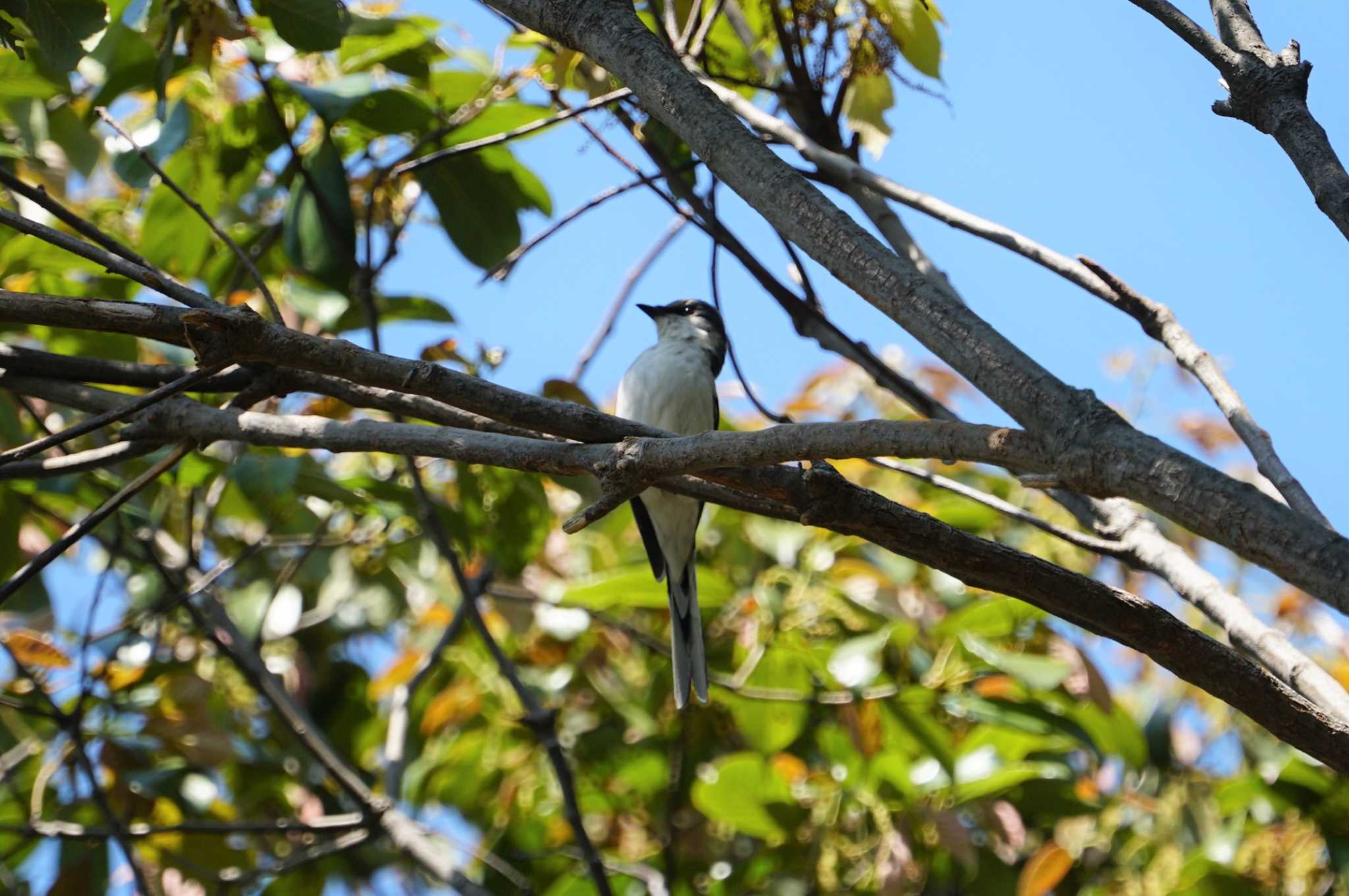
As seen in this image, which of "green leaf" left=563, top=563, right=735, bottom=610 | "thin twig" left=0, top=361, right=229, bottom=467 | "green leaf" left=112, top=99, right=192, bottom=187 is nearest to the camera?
"thin twig" left=0, top=361, right=229, bottom=467

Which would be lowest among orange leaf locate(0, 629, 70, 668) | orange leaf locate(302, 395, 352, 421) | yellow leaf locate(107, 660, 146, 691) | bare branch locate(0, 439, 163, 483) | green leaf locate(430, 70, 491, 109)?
bare branch locate(0, 439, 163, 483)

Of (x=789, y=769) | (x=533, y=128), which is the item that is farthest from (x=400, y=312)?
(x=789, y=769)

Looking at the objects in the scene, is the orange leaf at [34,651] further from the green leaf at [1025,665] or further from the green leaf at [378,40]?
the green leaf at [1025,665]

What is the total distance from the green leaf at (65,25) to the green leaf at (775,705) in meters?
2.60

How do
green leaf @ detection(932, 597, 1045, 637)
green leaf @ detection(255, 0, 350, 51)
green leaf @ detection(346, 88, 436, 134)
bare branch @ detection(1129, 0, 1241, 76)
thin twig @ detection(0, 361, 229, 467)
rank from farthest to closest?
green leaf @ detection(932, 597, 1045, 637) < green leaf @ detection(346, 88, 436, 134) < green leaf @ detection(255, 0, 350, 51) < thin twig @ detection(0, 361, 229, 467) < bare branch @ detection(1129, 0, 1241, 76)

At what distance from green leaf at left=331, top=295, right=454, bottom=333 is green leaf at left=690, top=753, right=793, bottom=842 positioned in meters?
1.74

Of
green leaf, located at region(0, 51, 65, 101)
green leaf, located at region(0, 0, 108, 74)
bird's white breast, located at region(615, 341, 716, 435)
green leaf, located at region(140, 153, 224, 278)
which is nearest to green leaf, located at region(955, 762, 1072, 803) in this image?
bird's white breast, located at region(615, 341, 716, 435)

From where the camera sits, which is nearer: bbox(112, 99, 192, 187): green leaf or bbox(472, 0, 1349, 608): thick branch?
bbox(472, 0, 1349, 608): thick branch

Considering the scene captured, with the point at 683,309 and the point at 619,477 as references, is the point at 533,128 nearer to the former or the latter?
the point at 619,477

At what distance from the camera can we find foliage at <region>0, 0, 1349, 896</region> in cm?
350

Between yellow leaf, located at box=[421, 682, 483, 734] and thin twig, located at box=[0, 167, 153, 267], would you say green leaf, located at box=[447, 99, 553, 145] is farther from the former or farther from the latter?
yellow leaf, located at box=[421, 682, 483, 734]

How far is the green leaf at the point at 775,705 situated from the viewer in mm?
4191

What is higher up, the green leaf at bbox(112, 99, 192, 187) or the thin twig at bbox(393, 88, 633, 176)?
the green leaf at bbox(112, 99, 192, 187)

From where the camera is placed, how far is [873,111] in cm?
321
